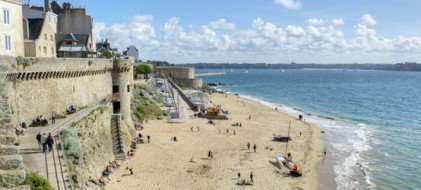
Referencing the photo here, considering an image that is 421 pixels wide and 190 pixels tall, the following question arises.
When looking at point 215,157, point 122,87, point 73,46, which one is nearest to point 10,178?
point 215,157

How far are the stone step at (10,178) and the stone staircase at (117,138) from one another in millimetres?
23755

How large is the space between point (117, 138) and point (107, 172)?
541 cm

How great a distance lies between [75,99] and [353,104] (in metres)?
65.3

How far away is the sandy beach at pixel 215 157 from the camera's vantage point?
87.3 feet

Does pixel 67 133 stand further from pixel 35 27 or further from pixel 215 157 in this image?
pixel 35 27

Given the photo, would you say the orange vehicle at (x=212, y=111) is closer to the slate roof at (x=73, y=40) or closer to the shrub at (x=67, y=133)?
the slate roof at (x=73, y=40)

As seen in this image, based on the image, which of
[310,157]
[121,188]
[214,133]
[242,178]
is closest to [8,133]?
[121,188]

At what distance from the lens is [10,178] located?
5.49 meters

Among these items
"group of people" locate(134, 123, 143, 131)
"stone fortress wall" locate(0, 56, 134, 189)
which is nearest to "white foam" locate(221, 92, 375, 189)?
"stone fortress wall" locate(0, 56, 134, 189)

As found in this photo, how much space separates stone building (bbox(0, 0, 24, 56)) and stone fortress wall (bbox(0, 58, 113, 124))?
9.04 ft

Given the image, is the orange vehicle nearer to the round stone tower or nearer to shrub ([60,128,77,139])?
the round stone tower

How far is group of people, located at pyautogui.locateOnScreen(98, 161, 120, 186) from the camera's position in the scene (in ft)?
74.8

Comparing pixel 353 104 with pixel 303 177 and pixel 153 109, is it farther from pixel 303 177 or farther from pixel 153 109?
pixel 303 177

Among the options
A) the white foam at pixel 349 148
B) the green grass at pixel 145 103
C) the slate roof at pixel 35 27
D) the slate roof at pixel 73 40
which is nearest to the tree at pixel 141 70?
the green grass at pixel 145 103
